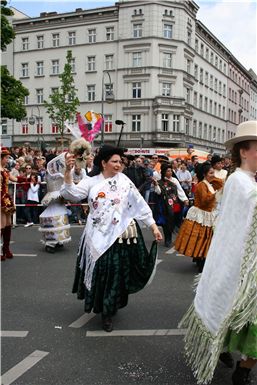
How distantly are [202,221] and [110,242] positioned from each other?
2.93 meters

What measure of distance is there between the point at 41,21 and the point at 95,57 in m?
8.80

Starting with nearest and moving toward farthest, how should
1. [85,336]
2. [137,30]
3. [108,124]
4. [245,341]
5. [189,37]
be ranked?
[245,341]
[85,336]
[137,30]
[108,124]
[189,37]

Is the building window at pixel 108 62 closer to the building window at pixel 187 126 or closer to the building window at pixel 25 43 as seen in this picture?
the building window at pixel 187 126

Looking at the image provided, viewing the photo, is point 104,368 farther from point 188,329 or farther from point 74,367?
point 188,329

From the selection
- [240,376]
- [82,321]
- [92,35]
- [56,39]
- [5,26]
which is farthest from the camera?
[56,39]

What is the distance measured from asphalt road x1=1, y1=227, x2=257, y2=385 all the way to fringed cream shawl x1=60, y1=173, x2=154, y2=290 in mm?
605

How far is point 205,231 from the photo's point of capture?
7.34m

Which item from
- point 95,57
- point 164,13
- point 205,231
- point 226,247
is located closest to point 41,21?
point 95,57

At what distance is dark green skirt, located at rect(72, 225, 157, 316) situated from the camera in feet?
15.5

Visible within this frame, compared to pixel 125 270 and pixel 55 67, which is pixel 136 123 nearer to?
pixel 55 67

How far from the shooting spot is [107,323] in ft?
15.6

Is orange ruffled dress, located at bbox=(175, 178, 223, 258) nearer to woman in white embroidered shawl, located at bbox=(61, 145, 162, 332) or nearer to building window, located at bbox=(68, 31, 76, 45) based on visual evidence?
woman in white embroidered shawl, located at bbox=(61, 145, 162, 332)

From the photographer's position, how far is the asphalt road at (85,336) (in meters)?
3.71

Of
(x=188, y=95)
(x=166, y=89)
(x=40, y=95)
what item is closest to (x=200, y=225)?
(x=166, y=89)
